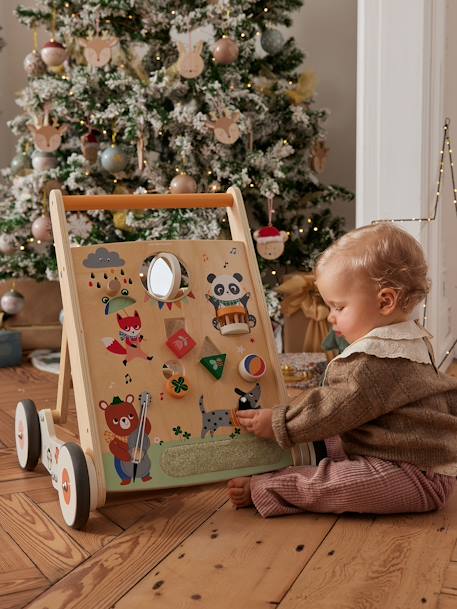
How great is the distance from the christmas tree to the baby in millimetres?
1158

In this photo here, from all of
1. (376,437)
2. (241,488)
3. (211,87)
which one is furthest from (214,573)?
(211,87)

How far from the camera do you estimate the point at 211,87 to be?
2.52 metres

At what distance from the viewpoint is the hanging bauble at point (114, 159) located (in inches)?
101

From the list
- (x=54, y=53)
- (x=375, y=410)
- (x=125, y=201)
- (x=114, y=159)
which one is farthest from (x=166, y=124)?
(x=375, y=410)

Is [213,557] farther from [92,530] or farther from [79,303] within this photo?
→ [79,303]

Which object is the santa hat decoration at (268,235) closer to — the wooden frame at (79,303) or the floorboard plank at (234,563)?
the wooden frame at (79,303)

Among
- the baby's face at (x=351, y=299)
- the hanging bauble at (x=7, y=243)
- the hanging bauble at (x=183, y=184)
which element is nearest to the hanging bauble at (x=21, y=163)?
the hanging bauble at (x=7, y=243)

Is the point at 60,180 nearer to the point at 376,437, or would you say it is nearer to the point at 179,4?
the point at 179,4

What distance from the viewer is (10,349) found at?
276 centimetres

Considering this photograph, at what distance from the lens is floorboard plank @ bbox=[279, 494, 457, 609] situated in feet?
3.50

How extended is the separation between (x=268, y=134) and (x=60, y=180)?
2.38 feet

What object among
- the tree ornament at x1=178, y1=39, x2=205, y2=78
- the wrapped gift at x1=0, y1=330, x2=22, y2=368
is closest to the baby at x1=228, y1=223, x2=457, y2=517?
the tree ornament at x1=178, y1=39, x2=205, y2=78

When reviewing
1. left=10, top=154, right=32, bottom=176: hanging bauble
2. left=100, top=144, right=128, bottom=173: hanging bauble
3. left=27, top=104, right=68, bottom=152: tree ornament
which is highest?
left=27, top=104, right=68, bottom=152: tree ornament

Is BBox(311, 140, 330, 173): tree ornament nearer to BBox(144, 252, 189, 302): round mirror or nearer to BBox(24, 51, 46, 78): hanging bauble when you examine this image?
BBox(24, 51, 46, 78): hanging bauble
